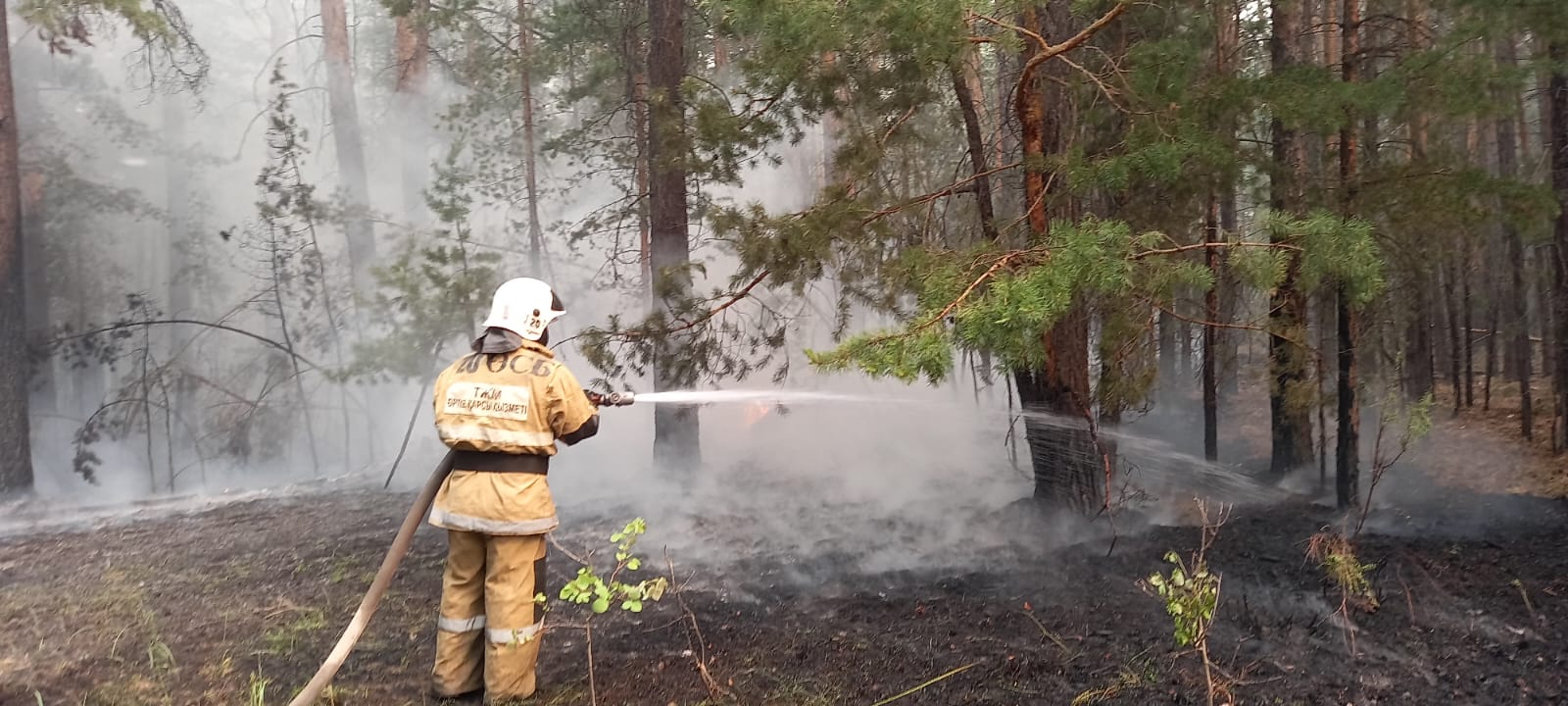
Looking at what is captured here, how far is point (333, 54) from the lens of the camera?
15320 mm

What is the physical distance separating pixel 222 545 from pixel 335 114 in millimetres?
10820

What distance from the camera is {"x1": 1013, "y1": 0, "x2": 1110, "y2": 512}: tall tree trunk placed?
6352mm

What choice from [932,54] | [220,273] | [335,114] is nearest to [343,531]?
[932,54]

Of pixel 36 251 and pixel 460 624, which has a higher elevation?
pixel 36 251

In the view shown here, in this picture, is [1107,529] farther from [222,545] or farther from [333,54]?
[333,54]

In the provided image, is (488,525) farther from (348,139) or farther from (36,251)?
(36,251)

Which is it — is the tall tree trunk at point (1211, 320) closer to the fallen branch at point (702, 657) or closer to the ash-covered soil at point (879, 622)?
the ash-covered soil at point (879, 622)

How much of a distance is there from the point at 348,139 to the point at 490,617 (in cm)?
1422

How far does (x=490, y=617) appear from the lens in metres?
3.63

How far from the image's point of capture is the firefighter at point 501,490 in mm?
3578

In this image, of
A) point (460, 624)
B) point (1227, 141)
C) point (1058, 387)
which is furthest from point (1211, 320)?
point (460, 624)

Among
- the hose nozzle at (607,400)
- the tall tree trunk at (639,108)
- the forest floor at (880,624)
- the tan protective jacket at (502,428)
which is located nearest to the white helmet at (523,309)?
the tan protective jacket at (502,428)

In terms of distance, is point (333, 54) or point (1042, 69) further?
point (333, 54)

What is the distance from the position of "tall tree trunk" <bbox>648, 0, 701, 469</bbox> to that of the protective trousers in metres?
3.03
